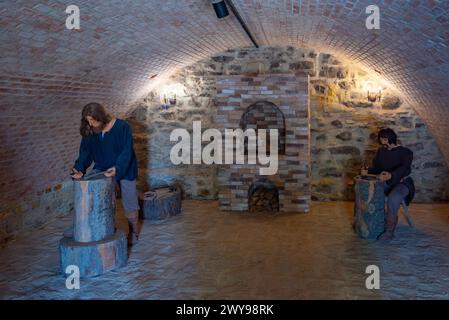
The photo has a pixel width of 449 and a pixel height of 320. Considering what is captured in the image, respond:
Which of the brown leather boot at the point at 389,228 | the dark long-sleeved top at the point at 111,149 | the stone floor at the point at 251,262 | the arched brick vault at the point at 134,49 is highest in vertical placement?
the arched brick vault at the point at 134,49

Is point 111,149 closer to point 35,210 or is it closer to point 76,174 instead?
point 76,174

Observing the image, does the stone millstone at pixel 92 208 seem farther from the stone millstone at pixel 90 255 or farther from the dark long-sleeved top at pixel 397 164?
the dark long-sleeved top at pixel 397 164

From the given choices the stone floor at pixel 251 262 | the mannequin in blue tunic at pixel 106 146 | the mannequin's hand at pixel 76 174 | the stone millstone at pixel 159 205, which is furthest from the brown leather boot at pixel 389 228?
the mannequin's hand at pixel 76 174

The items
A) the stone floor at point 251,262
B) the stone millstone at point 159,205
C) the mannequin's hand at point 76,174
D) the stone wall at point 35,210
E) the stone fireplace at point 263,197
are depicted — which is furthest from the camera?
the stone fireplace at point 263,197

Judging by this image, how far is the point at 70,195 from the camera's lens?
7.02 metres

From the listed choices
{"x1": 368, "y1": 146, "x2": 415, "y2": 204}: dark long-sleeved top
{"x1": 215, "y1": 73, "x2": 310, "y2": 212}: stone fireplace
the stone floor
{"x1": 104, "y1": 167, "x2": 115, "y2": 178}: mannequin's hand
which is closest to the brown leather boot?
the stone floor

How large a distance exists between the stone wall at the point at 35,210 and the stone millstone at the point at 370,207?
4.54 metres

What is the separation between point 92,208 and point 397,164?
394cm

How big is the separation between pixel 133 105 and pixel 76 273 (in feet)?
13.0

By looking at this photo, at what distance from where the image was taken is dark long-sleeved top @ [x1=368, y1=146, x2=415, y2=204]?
554 centimetres

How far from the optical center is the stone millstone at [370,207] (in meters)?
5.37

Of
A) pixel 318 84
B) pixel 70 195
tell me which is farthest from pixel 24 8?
pixel 318 84

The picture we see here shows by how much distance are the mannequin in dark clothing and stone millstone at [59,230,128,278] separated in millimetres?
3397

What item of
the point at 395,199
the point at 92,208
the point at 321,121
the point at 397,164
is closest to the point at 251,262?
the point at 92,208
